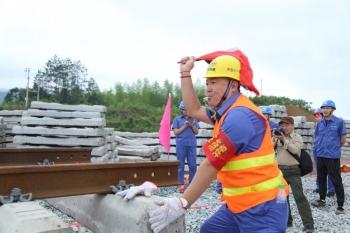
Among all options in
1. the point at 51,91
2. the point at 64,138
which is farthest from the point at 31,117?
the point at 51,91

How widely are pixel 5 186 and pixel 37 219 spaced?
23.7 inches

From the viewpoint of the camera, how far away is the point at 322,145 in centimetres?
880

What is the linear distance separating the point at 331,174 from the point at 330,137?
699mm

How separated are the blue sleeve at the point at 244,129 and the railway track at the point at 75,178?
5.59 feet

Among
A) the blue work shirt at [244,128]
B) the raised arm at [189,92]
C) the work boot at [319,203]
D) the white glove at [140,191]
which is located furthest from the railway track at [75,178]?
the work boot at [319,203]

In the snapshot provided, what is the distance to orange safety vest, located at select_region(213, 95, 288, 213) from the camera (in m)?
2.78

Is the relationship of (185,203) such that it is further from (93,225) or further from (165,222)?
(93,225)

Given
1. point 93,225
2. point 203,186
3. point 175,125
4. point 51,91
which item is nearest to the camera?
point 203,186

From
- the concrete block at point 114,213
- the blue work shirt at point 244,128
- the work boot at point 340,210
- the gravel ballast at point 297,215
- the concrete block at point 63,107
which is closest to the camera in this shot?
the blue work shirt at point 244,128

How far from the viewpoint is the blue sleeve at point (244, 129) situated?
2686 mm

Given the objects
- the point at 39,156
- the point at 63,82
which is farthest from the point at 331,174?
the point at 63,82

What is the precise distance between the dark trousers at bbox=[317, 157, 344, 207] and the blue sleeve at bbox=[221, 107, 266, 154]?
616 cm

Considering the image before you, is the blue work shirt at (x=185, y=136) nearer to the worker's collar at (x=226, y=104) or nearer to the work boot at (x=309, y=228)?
the work boot at (x=309, y=228)

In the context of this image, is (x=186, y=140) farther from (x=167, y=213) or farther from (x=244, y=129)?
(x=244, y=129)
